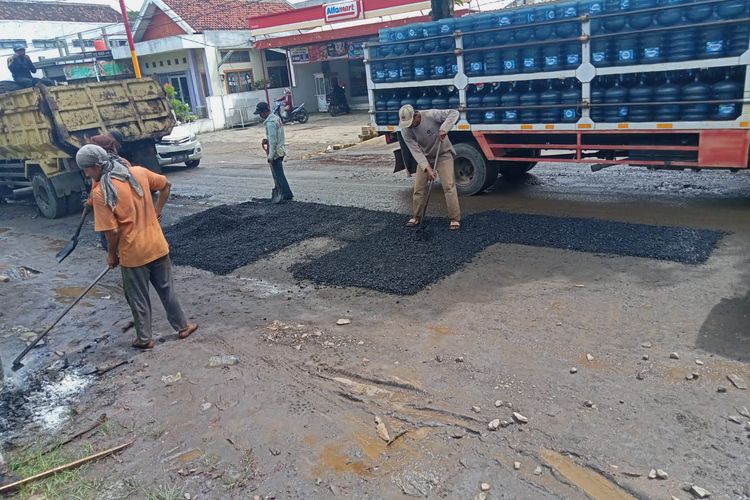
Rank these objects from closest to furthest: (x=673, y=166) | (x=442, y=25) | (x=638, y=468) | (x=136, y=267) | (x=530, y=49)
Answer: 1. (x=638, y=468)
2. (x=136, y=267)
3. (x=673, y=166)
4. (x=530, y=49)
5. (x=442, y=25)

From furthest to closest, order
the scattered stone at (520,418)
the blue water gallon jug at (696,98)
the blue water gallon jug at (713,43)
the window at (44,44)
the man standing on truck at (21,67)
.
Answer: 1. the window at (44,44)
2. the man standing on truck at (21,67)
3. the blue water gallon jug at (696,98)
4. the blue water gallon jug at (713,43)
5. the scattered stone at (520,418)

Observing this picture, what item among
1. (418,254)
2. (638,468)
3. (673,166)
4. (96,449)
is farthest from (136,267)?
(673,166)

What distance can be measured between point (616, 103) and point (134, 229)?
20.4ft

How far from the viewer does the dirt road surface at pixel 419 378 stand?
321cm

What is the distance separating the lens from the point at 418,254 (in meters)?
6.66

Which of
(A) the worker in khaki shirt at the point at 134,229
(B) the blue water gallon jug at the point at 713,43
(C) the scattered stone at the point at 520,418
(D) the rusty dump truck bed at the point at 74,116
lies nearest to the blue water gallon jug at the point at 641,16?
(B) the blue water gallon jug at the point at 713,43

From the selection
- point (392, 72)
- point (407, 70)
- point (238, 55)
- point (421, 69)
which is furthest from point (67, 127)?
point (238, 55)

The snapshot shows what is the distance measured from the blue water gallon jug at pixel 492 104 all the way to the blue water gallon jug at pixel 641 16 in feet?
6.98

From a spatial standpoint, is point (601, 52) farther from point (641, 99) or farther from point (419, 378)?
point (419, 378)

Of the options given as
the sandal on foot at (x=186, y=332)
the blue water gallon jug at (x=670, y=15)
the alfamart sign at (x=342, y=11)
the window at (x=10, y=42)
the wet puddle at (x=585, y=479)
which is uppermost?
the window at (x=10, y=42)

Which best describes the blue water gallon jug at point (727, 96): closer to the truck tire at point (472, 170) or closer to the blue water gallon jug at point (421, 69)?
the truck tire at point (472, 170)

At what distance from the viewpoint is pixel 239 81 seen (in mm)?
28453

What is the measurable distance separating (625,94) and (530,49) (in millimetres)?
1468

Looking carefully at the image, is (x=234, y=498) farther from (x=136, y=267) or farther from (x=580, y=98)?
(x=580, y=98)
